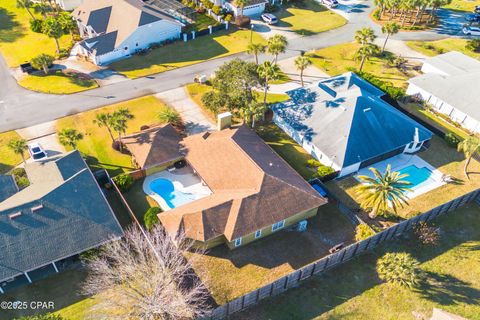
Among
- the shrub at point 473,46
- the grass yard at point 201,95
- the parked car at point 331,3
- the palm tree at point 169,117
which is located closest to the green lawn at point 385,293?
the palm tree at point 169,117

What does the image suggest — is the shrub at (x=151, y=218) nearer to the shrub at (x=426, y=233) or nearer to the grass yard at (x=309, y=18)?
the shrub at (x=426, y=233)

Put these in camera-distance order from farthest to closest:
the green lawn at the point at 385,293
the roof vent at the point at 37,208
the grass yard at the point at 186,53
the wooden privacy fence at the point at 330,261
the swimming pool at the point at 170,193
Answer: the grass yard at the point at 186,53, the swimming pool at the point at 170,193, the roof vent at the point at 37,208, the green lawn at the point at 385,293, the wooden privacy fence at the point at 330,261

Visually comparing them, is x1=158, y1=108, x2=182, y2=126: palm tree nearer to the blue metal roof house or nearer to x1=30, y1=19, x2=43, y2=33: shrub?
the blue metal roof house

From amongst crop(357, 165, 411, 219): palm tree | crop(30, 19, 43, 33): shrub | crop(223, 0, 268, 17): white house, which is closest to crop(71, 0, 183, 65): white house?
crop(30, 19, 43, 33): shrub

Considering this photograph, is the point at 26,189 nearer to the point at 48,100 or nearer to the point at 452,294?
the point at 48,100

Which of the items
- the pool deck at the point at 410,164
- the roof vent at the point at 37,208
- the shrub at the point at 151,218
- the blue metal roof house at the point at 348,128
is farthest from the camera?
the blue metal roof house at the point at 348,128

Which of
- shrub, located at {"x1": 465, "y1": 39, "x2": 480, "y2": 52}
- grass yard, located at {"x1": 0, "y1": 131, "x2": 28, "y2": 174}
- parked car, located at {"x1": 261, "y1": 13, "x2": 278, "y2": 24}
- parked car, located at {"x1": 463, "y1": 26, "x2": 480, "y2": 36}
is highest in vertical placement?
parked car, located at {"x1": 463, "y1": 26, "x2": 480, "y2": 36}

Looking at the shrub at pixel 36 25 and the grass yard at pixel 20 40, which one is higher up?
the shrub at pixel 36 25
